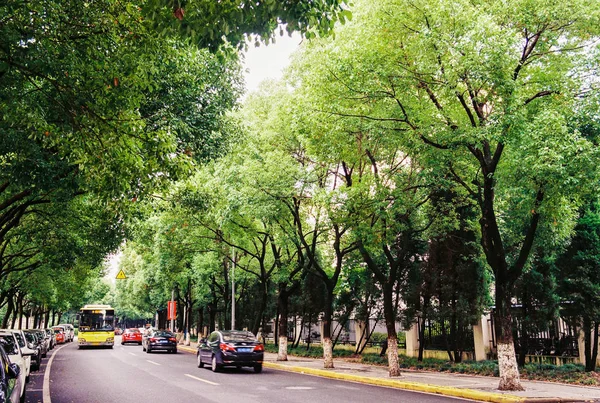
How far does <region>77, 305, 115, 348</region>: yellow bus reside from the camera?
39750mm

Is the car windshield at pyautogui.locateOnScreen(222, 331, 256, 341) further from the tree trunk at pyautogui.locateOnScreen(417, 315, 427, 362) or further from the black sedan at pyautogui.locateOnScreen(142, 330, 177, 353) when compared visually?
the black sedan at pyautogui.locateOnScreen(142, 330, 177, 353)

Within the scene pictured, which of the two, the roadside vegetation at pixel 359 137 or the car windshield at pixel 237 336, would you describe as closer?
the roadside vegetation at pixel 359 137

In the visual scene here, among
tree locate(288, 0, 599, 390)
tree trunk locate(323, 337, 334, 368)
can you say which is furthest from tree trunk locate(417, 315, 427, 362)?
tree locate(288, 0, 599, 390)

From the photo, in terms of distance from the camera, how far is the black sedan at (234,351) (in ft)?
63.8

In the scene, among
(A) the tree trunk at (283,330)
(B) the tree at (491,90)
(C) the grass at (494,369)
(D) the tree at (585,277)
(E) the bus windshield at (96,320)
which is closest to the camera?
(B) the tree at (491,90)

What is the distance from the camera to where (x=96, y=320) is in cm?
3991

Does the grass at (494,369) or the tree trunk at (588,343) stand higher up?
the tree trunk at (588,343)

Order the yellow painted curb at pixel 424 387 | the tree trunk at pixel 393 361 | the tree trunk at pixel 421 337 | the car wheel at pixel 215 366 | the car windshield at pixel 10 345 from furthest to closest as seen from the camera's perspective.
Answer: the tree trunk at pixel 421 337, the car wheel at pixel 215 366, the tree trunk at pixel 393 361, the car windshield at pixel 10 345, the yellow painted curb at pixel 424 387

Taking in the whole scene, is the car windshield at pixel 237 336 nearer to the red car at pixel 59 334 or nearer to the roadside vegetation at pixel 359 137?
the roadside vegetation at pixel 359 137

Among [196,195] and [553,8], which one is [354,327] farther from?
[553,8]

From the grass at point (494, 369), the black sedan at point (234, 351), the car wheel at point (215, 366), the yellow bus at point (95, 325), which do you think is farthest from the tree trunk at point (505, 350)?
the yellow bus at point (95, 325)

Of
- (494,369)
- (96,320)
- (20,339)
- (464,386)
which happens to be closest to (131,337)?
(96,320)

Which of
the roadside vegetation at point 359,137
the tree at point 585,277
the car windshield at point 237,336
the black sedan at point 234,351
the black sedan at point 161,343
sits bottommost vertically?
the black sedan at point 161,343

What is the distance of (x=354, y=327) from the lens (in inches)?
1199
